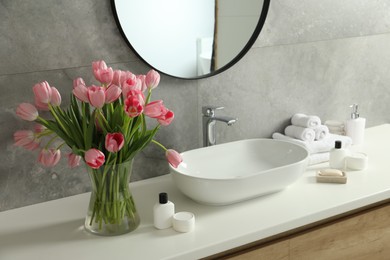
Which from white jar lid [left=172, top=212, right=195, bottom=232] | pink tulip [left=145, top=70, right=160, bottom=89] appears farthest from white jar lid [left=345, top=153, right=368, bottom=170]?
pink tulip [left=145, top=70, right=160, bottom=89]

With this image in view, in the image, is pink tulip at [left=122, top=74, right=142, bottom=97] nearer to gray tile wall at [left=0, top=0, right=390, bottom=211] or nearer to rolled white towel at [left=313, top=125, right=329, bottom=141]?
gray tile wall at [left=0, top=0, right=390, bottom=211]

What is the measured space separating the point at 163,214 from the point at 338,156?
2.66 ft

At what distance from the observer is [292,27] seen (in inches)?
90.4

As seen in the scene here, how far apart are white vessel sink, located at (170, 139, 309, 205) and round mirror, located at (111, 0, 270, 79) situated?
32 cm

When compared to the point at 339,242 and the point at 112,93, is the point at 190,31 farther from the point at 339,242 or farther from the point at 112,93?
the point at 339,242

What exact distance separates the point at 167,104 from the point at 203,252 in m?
0.70

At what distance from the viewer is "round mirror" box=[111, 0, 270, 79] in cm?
191

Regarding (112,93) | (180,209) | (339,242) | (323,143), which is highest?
(112,93)

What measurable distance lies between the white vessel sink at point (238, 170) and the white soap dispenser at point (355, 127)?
46cm

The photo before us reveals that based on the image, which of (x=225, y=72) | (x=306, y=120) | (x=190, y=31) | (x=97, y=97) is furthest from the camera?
(x=306, y=120)

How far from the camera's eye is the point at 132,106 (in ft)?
4.89

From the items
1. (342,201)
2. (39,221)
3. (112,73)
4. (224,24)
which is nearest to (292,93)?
(224,24)

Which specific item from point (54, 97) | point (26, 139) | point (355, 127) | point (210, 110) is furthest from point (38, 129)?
point (355, 127)

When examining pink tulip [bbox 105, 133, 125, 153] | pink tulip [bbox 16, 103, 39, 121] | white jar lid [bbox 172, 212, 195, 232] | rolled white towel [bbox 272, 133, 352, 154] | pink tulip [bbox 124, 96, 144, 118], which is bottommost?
white jar lid [bbox 172, 212, 195, 232]
